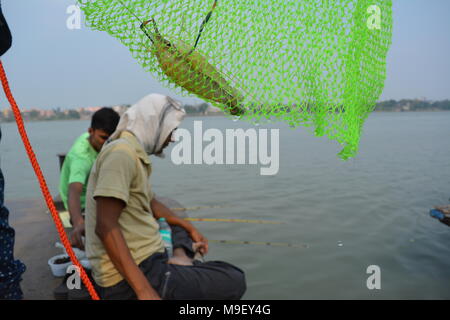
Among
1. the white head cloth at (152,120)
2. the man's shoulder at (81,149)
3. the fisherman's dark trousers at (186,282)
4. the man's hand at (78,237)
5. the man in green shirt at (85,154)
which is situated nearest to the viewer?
the fisherman's dark trousers at (186,282)

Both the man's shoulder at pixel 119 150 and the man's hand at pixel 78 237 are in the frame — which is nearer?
the man's shoulder at pixel 119 150

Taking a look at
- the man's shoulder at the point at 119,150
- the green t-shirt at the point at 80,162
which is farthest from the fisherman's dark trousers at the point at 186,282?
the green t-shirt at the point at 80,162

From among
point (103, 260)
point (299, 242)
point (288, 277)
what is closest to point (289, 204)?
point (299, 242)

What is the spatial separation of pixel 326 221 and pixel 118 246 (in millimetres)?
5426

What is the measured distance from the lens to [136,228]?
2.13 meters

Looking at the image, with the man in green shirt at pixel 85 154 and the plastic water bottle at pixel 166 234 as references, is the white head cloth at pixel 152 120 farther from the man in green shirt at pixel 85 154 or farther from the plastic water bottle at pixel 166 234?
the man in green shirt at pixel 85 154

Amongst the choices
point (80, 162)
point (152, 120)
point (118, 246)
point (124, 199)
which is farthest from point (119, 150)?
point (80, 162)

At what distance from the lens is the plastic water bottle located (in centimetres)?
283

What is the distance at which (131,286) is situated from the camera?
193 cm

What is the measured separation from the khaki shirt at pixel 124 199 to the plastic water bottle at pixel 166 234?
577mm

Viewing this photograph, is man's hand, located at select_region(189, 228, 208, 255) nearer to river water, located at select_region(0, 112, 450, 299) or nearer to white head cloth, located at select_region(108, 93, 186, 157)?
white head cloth, located at select_region(108, 93, 186, 157)

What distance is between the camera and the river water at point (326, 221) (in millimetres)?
4551

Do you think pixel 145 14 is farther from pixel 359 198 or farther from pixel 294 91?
pixel 359 198

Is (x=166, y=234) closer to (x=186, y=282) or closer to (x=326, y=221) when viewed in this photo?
(x=186, y=282)
